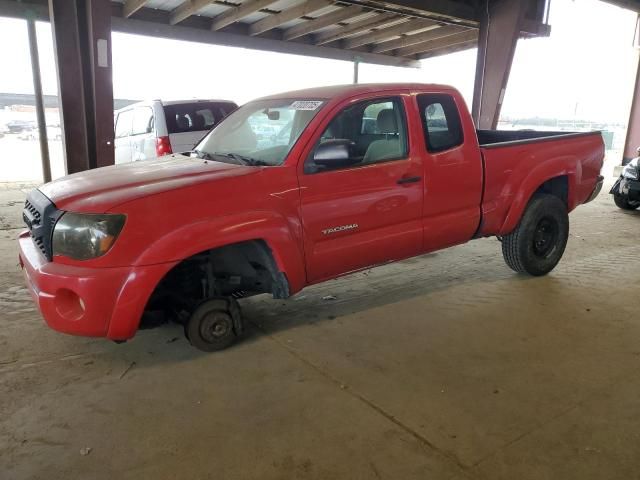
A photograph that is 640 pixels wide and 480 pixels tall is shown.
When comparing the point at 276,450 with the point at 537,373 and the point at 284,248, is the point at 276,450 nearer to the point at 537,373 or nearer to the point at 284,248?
the point at 284,248

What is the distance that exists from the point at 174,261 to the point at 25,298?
7.21 ft

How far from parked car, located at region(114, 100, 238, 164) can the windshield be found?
126 inches

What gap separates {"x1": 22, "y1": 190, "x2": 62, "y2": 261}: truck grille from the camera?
2.74 meters

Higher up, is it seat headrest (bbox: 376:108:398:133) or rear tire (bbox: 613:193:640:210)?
seat headrest (bbox: 376:108:398:133)

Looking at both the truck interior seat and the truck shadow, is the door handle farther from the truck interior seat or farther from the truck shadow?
the truck shadow

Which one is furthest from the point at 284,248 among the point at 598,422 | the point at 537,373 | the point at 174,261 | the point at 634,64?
the point at 634,64

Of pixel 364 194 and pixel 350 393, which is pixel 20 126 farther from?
pixel 350 393

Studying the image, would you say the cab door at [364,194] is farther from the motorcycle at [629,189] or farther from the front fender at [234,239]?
the motorcycle at [629,189]

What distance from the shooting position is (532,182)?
4293mm

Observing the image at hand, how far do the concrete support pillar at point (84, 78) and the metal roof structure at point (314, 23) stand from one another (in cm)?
338

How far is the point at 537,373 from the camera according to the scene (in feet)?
9.54

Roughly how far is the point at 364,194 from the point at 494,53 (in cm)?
765

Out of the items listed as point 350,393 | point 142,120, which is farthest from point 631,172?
point 142,120

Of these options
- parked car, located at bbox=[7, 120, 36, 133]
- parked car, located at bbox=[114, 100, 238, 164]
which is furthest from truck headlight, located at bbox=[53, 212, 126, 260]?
parked car, located at bbox=[7, 120, 36, 133]
